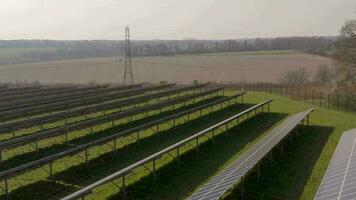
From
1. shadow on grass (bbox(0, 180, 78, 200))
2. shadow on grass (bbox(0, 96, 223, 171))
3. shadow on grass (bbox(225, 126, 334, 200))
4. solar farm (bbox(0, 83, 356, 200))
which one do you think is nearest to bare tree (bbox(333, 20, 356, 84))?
solar farm (bbox(0, 83, 356, 200))

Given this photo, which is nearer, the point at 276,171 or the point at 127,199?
the point at 127,199

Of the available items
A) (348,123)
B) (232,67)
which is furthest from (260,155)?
(232,67)

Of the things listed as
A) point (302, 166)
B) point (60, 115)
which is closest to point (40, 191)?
point (302, 166)

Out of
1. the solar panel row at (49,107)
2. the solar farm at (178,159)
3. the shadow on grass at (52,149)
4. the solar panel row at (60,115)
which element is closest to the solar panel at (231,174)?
the solar farm at (178,159)

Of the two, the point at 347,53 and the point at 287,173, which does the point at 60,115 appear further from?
the point at 347,53

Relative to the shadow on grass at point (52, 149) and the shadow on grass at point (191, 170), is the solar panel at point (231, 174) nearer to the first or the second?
the shadow on grass at point (191, 170)

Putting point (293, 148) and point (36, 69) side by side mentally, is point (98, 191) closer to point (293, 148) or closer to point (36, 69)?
point (293, 148)

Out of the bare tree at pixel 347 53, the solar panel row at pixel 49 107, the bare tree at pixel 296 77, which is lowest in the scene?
the bare tree at pixel 296 77
